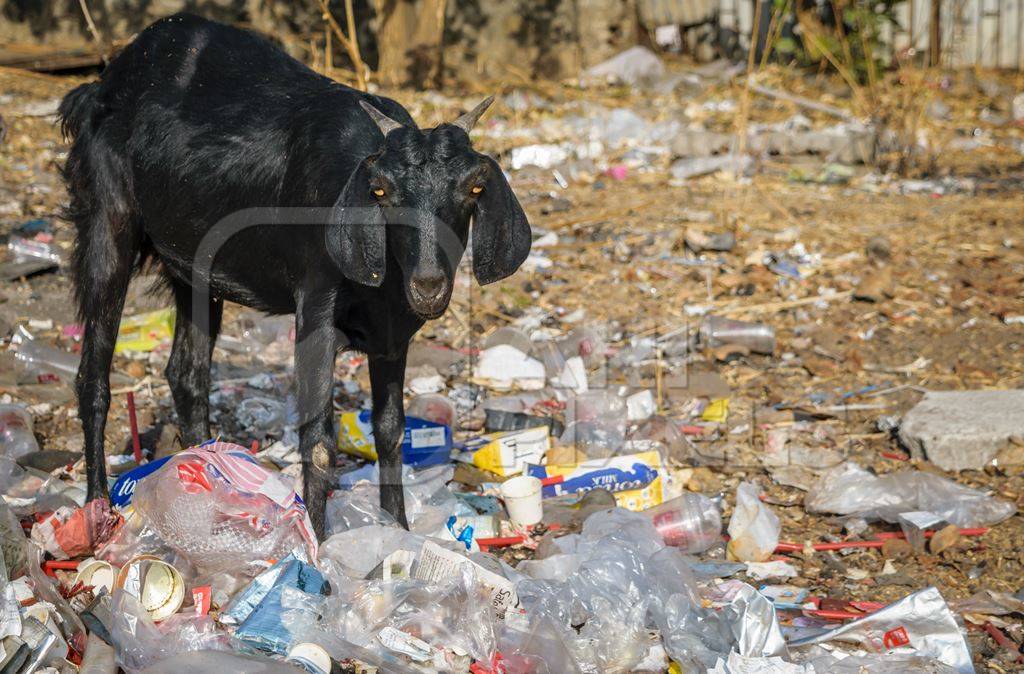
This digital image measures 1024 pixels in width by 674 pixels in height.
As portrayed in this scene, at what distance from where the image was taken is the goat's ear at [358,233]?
11.7 ft

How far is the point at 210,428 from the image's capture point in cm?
529

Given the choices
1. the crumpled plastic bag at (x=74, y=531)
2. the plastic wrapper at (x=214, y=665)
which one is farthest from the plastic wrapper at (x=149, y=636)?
the crumpled plastic bag at (x=74, y=531)

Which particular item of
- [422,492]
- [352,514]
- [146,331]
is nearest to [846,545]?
[422,492]

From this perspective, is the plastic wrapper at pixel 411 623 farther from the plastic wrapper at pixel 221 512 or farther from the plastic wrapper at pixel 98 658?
the plastic wrapper at pixel 98 658

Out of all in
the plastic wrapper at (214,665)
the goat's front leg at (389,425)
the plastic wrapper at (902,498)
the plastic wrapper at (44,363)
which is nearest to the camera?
the plastic wrapper at (214,665)

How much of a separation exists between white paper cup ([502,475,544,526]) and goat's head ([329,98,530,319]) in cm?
113

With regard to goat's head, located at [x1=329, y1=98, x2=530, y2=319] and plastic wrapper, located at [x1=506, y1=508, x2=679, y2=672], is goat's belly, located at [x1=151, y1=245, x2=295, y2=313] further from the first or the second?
plastic wrapper, located at [x1=506, y1=508, x2=679, y2=672]

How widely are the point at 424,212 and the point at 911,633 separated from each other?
2.18m

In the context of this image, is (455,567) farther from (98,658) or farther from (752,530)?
(752,530)

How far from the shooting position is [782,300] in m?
7.23

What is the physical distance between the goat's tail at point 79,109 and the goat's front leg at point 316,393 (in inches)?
54.8

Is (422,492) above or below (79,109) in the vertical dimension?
below

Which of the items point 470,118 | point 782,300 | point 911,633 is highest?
point 470,118

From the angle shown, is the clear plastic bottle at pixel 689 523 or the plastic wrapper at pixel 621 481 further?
the plastic wrapper at pixel 621 481
